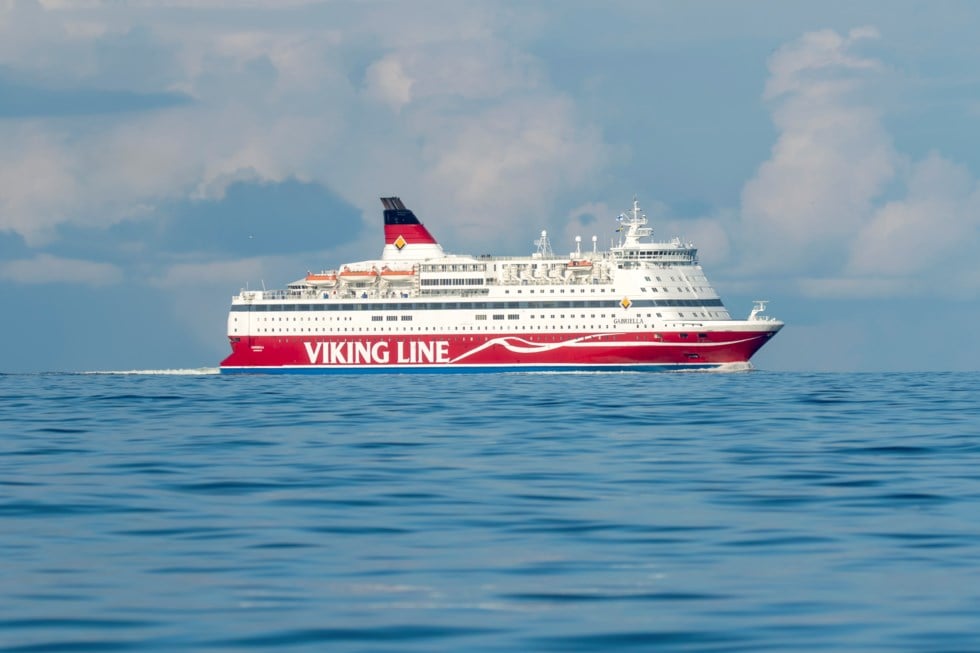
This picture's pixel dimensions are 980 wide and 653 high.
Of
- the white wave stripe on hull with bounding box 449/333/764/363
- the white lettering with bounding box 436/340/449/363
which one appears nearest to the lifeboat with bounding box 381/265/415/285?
the white lettering with bounding box 436/340/449/363

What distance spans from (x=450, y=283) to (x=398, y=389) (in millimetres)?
27269

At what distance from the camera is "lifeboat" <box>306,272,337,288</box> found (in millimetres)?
86938

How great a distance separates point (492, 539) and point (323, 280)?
73747mm

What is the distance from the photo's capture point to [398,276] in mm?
85188

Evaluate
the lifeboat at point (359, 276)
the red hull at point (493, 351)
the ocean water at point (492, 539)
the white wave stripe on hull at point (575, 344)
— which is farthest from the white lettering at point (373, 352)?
the ocean water at point (492, 539)

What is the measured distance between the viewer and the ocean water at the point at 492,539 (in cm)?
1027

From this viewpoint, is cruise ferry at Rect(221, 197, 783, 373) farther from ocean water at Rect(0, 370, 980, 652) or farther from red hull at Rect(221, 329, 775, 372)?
ocean water at Rect(0, 370, 980, 652)

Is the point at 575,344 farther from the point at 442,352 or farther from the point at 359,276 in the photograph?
the point at 359,276

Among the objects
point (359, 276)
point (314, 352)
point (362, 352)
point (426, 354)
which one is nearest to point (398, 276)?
point (359, 276)

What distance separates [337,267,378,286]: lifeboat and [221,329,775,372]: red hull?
5.01m

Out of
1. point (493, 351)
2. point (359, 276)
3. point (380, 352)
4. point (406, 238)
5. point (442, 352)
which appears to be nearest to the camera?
point (493, 351)

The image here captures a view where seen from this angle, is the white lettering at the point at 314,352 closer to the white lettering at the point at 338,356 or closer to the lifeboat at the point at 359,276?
the white lettering at the point at 338,356

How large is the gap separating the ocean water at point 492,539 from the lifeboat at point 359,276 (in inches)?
2259

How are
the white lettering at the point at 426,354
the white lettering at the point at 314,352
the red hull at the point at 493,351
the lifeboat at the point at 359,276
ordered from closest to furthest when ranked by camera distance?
the red hull at the point at 493,351 < the white lettering at the point at 426,354 < the white lettering at the point at 314,352 < the lifeboat at the point at 359,276
